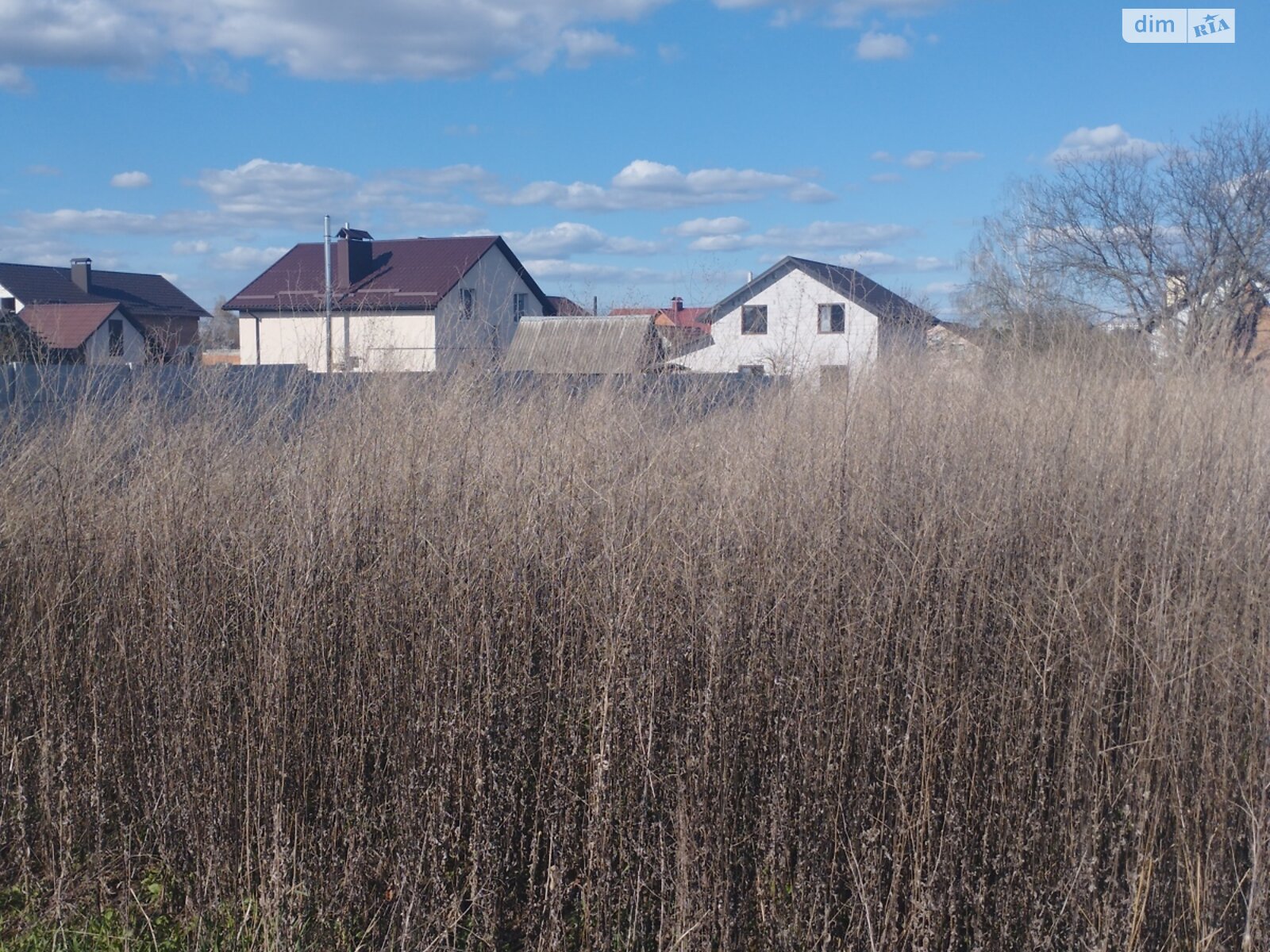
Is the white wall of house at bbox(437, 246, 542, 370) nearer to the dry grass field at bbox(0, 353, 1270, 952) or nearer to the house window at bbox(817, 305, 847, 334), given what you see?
the house window at bbox(817, 305, 847, 334)

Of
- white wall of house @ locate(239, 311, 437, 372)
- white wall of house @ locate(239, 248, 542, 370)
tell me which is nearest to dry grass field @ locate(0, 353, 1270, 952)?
white wall of house @ locate(239, 248, 542, 370)

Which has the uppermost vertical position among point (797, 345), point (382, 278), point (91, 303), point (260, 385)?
point (382, 278)

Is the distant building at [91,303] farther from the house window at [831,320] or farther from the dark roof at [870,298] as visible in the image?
the dark roof at [870,298]

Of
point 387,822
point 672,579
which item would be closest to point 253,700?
point 387,822

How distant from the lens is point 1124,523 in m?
3.61

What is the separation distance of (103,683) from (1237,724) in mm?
3263

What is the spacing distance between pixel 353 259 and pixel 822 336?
2414 centimetres

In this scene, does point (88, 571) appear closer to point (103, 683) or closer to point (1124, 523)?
point (103, 683)

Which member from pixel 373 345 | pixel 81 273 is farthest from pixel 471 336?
pixel 81 273

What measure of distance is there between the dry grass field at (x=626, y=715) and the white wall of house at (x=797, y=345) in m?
3.42

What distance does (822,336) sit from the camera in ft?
27.1

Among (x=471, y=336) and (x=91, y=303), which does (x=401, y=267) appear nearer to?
(x=91, y=303)

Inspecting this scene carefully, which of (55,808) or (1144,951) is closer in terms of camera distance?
(1144,951)

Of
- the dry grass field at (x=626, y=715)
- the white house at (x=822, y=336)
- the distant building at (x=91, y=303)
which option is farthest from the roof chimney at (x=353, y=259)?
the dry grass field at (x=626, y=715)
